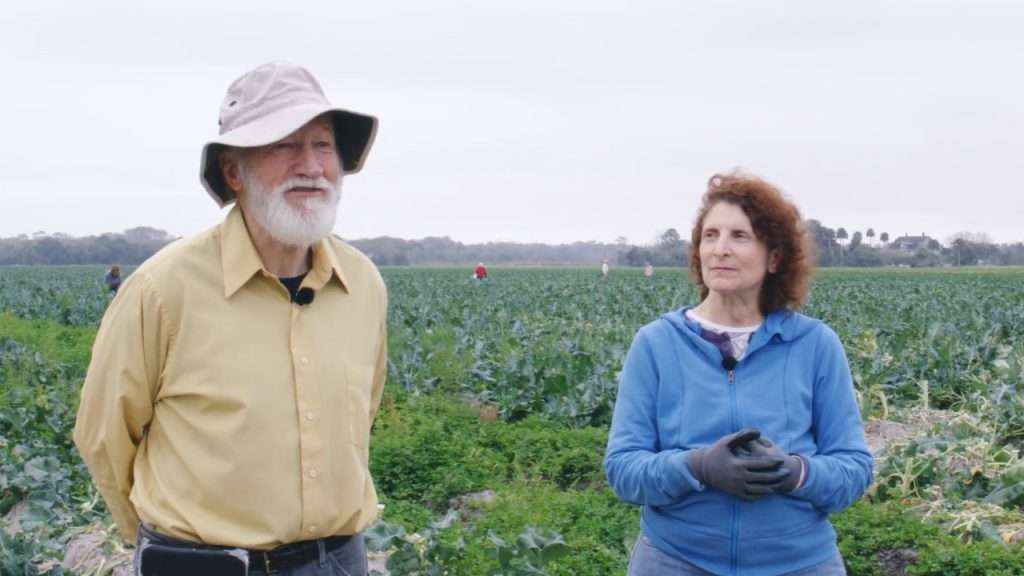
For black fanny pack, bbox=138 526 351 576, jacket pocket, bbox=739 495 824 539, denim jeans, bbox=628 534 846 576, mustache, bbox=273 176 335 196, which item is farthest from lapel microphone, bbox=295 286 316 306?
jacket pocket, bbox=739 495 824 539

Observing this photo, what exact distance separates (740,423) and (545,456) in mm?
4998

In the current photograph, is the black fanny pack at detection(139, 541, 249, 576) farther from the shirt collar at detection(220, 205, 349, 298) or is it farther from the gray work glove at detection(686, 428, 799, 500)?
the gray work glove at detection(686, 428, 799, 500)

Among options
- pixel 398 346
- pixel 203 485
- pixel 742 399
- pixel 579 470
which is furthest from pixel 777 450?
pixel 398 346

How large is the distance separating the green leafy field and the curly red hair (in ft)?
4.40

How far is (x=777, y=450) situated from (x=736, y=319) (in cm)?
48

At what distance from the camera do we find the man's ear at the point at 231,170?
2.89m

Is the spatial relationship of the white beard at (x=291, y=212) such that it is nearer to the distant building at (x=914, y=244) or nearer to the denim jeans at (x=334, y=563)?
the denim jeans at (x=334, y=563)

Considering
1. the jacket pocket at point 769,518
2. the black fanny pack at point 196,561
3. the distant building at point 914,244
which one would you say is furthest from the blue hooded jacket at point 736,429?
the distant building at point 914,244

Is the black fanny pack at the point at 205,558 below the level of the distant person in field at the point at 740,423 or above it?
below

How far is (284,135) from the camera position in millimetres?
2699

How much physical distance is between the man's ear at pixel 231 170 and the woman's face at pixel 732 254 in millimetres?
1318

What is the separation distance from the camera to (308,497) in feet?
9.07

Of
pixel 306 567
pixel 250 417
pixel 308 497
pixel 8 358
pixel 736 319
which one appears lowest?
pixel 8 358

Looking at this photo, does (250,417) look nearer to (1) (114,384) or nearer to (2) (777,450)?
(1) (114,384)
